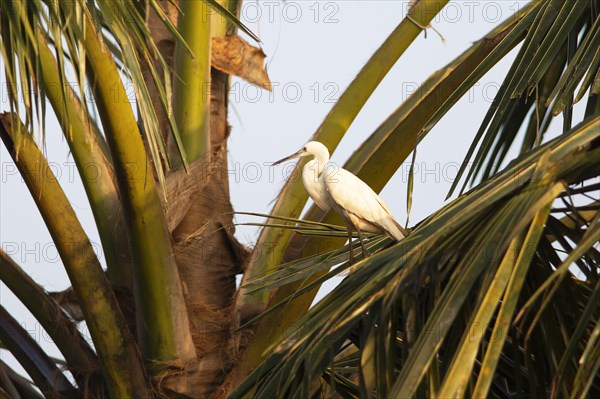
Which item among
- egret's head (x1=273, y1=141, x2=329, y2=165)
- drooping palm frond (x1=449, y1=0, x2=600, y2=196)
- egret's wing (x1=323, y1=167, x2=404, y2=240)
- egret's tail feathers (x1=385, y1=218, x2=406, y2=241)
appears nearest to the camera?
drooping palm frond (x1=449, y1=0, x2=600, y2=196)

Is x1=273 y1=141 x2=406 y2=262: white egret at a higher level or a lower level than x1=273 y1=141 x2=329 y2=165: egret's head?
lower

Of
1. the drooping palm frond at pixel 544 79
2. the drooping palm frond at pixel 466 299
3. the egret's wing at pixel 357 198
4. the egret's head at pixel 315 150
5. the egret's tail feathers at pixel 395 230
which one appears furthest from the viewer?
the egret's head at pixel 315 150

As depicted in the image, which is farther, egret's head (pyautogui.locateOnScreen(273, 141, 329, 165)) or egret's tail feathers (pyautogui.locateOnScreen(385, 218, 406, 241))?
egret's head (pyautogui.locateOnScreen(273, 141, 329, 165))

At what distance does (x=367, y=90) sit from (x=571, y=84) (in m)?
1.41

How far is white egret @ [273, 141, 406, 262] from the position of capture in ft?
11.3

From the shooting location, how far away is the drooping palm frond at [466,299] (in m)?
1.70

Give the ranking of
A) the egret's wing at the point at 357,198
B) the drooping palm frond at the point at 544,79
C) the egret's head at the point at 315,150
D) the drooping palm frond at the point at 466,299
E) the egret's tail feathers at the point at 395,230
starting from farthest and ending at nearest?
the egret's head at the point at 315,150 → the egret's wing at the point at 357,198 → the egret's tail feathers at the point at 395,230 → the drooping palm frond at the point at 544,79 → the drooping palm frond at the point at 466,299

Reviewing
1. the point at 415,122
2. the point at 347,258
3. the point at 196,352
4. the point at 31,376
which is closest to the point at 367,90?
the point at 415,122

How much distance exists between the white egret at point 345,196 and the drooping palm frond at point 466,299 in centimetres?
117

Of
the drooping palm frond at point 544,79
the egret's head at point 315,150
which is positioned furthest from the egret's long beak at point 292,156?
the drooping palm frond at point 544,79

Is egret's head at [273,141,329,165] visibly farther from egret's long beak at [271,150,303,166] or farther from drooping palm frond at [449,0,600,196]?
drooping palm frond at [449,0,600,196]

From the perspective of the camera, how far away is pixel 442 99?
343 cm

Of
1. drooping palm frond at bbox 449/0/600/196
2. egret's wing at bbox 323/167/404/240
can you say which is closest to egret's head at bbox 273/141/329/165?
egret's wing at bbox 323/167/404/240

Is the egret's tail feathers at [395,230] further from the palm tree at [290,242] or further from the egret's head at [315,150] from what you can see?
the egret's head at [315,150]
